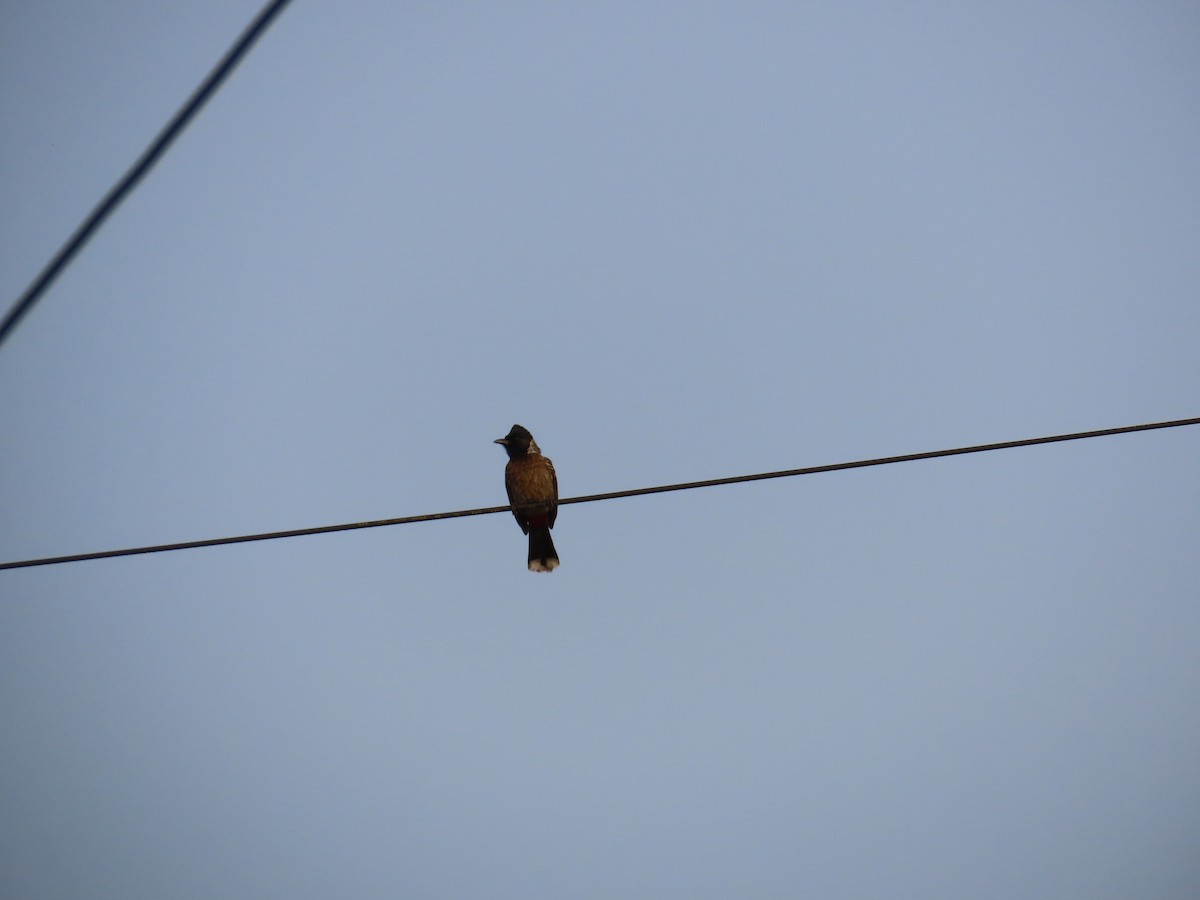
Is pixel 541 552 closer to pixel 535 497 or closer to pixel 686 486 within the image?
pixel 535 497

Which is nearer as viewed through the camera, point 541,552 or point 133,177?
point 133,177

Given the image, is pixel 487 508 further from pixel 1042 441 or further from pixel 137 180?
pixel 1042 441

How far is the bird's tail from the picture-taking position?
728 cm

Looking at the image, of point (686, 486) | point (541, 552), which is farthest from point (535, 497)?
point (686, 486)

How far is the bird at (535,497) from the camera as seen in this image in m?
7.29

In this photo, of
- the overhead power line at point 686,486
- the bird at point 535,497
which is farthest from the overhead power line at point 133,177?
the bird at point 535,497

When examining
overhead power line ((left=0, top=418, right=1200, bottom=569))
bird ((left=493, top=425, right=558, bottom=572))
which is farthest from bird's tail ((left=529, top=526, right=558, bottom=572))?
overhead power line ((left=0, top=418, right=1200, bottom=569))

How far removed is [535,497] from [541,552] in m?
0.44

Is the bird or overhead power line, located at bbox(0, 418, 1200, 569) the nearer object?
overhead power line, located at bbox(0, 418, 1200, 569)

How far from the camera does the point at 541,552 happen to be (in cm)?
730

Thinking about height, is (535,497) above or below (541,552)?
above

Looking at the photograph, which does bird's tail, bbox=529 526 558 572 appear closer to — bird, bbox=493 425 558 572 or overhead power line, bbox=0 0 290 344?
bird, bbox=493 425 558 572

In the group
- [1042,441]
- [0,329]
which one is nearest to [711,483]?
[1042,441]

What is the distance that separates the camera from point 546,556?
24.0 feet
